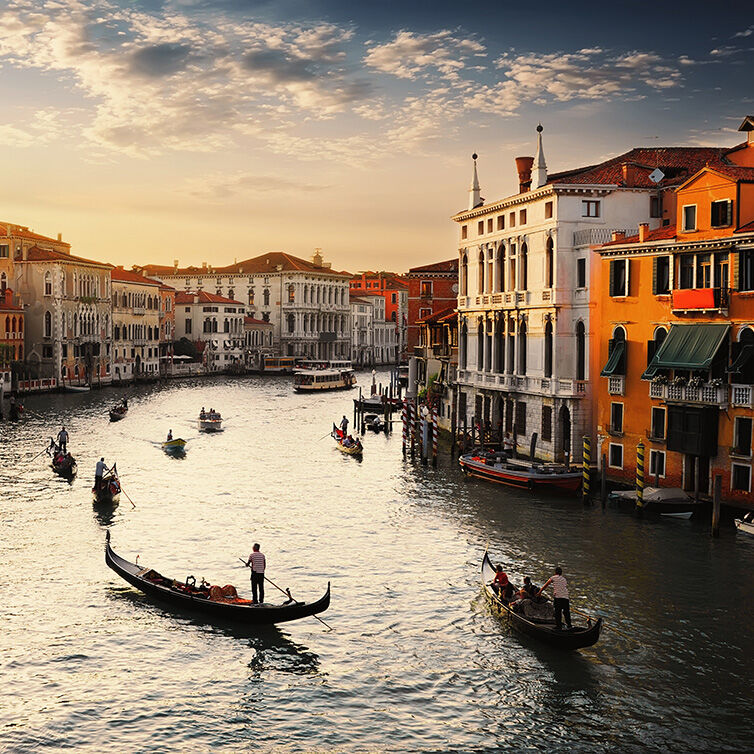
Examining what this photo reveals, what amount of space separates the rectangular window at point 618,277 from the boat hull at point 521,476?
5834 millimetres

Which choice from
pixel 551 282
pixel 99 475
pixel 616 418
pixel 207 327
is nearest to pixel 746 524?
pixel 616 418

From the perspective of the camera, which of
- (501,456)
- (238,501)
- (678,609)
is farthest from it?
(501,456)

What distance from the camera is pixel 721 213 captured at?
26328 millimetres

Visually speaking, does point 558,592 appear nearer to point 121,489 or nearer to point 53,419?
point 121,489

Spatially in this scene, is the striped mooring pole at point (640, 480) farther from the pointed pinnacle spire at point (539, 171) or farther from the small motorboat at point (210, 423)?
the small motorboat at point (210, 423)

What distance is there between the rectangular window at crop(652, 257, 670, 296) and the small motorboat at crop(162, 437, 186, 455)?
22512 millimetres

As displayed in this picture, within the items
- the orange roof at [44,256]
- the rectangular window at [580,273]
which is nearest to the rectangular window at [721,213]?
the rectangular window at [580,273]

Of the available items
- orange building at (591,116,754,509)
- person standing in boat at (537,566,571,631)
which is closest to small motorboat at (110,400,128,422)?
orange building at (591,116,754,509)

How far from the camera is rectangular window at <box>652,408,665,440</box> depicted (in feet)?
92.2

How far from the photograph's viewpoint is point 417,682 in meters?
15.7

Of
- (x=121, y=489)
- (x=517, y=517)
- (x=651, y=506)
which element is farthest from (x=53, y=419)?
(x=651, y=506)

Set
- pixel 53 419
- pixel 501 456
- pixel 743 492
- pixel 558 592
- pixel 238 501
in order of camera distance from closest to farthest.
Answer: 1. pixel 558 592
2. pixel 743 492
3. pixel 238 501
4. pixel 501 456
5. pixel 53 419

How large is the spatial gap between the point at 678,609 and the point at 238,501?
15533 mm

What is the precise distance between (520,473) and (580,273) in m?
7.59
